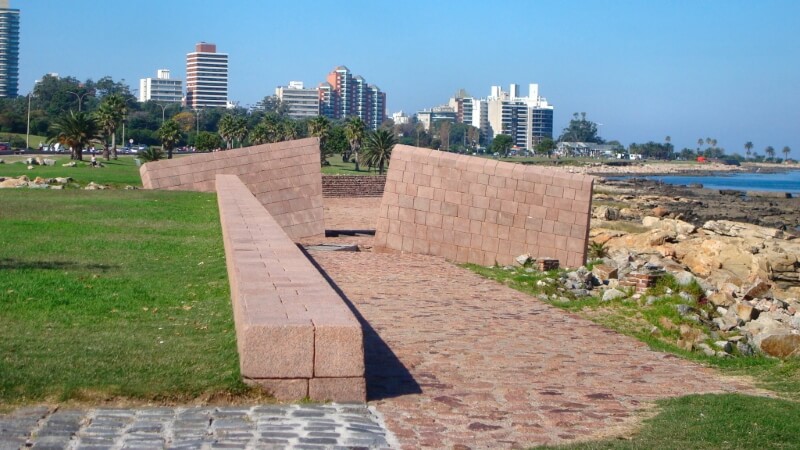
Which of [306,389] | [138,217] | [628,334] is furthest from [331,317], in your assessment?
[138,217]

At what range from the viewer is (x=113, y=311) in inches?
354

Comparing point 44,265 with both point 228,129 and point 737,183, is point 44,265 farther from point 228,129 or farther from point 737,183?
point 737,183

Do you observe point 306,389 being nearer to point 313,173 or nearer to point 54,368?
point 54,368

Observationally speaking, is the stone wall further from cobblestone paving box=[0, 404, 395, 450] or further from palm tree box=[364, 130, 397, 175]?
cobblestone paving box=[0, 404, 395, 450]

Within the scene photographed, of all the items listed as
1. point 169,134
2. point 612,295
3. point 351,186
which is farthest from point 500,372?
point 169,134

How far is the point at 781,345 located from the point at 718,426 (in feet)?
14.5

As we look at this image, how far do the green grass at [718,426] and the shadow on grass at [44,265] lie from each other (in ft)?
23.6

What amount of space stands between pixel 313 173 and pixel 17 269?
1061 cm

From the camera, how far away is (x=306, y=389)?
6.31 m

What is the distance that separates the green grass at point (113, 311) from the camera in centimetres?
636

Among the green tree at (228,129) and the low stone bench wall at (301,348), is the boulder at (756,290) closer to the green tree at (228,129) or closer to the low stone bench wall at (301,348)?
the low stone bench wall at (301,348)

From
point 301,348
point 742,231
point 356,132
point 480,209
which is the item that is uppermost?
point 356,132

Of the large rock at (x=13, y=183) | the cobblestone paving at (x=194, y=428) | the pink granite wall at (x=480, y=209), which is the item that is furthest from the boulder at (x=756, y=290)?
the large rock at (x=13, y=183)

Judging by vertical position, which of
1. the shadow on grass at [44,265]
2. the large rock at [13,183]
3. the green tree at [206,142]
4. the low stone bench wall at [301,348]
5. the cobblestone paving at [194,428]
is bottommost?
the large rock at [13,183]
